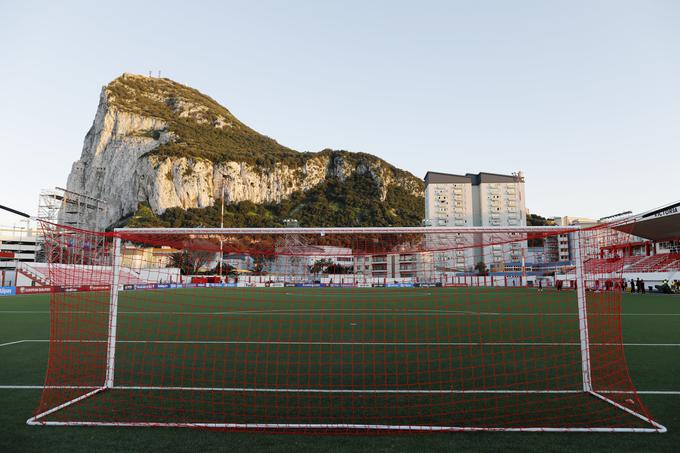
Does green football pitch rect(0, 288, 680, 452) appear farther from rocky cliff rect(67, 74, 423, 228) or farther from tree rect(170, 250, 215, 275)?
rocky cliff rect(67, 74, 423, 228)

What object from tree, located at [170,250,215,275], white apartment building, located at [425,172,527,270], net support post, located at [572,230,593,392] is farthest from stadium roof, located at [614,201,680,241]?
white apartment building, located at [425,172,527,270]


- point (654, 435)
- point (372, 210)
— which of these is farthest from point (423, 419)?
point (372, 210)

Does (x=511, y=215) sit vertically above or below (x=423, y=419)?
above

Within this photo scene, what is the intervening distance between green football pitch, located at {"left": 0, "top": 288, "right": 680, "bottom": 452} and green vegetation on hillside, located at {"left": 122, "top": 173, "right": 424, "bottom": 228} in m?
98.0

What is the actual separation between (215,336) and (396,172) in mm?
157670

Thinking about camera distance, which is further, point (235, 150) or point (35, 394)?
point (235, 150)

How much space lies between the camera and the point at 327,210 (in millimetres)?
140000

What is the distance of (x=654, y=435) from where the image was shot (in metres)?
3.87

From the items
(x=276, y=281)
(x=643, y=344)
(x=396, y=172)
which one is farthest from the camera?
(x=396, y=172)

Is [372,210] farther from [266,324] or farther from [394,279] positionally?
[266,324]

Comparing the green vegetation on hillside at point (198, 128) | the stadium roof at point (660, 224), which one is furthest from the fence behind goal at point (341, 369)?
the green vegetation on hillside at point (198, 128)

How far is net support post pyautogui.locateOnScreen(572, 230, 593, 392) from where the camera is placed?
526cm

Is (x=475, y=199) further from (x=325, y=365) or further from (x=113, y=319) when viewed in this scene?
(x=113, y=319)

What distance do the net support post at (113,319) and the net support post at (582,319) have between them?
6.17m
